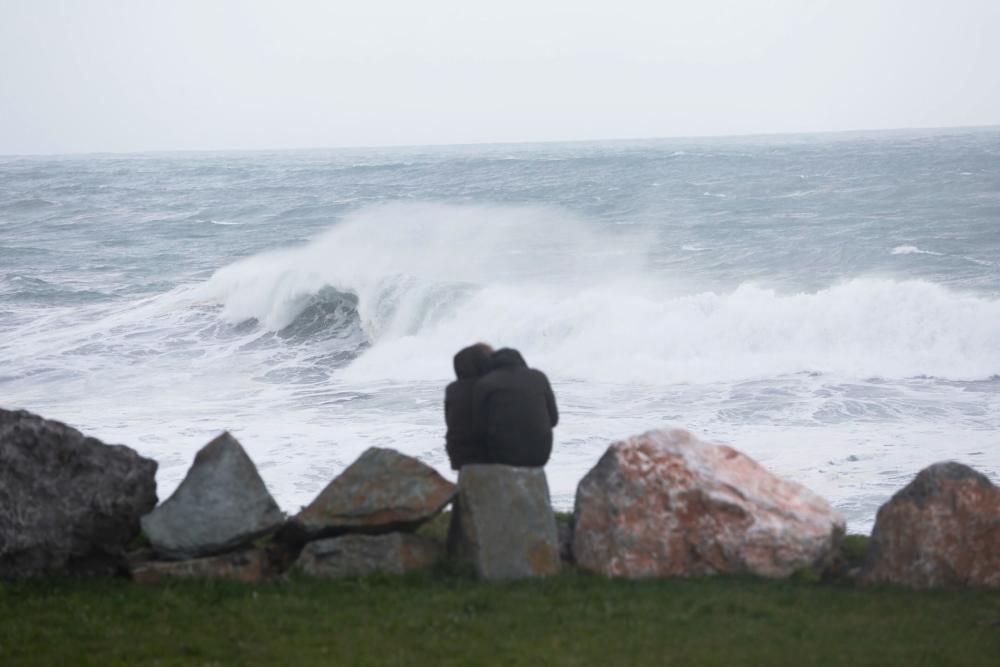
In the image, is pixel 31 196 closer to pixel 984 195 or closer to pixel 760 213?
pixel 760 213

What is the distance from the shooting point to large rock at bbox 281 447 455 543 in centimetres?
910

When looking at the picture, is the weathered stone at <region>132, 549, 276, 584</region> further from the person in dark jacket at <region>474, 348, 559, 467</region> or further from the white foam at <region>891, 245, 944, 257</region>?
the white foam at <region>891, 245, 944, 257</region>

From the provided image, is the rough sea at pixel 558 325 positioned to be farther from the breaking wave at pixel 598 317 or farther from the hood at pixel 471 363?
the hood at pixel 471 363

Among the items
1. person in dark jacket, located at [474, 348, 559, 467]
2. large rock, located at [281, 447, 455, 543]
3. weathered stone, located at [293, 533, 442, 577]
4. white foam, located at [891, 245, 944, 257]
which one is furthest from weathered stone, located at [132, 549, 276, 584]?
white foam, located at [891, 245, 944, 257]

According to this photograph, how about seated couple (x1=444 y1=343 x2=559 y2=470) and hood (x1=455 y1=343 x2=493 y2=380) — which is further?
hood (x1=455 y1=343 x2=493 y2=380)

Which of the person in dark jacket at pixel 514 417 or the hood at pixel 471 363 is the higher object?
the hood at pixel 471 363

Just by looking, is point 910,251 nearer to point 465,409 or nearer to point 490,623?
point 465,409

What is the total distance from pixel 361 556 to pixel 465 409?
1562mm

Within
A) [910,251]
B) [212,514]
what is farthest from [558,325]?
[212,514]

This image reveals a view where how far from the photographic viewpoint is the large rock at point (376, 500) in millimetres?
9102

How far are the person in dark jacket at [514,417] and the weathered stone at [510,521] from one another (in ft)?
1.54

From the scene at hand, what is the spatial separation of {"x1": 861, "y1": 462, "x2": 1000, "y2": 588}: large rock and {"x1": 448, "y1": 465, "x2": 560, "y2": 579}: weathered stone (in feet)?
8.22

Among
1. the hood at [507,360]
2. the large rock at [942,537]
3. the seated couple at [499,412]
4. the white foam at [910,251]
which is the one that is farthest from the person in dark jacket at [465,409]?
the white foam at [910,251]

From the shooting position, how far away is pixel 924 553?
872cm
